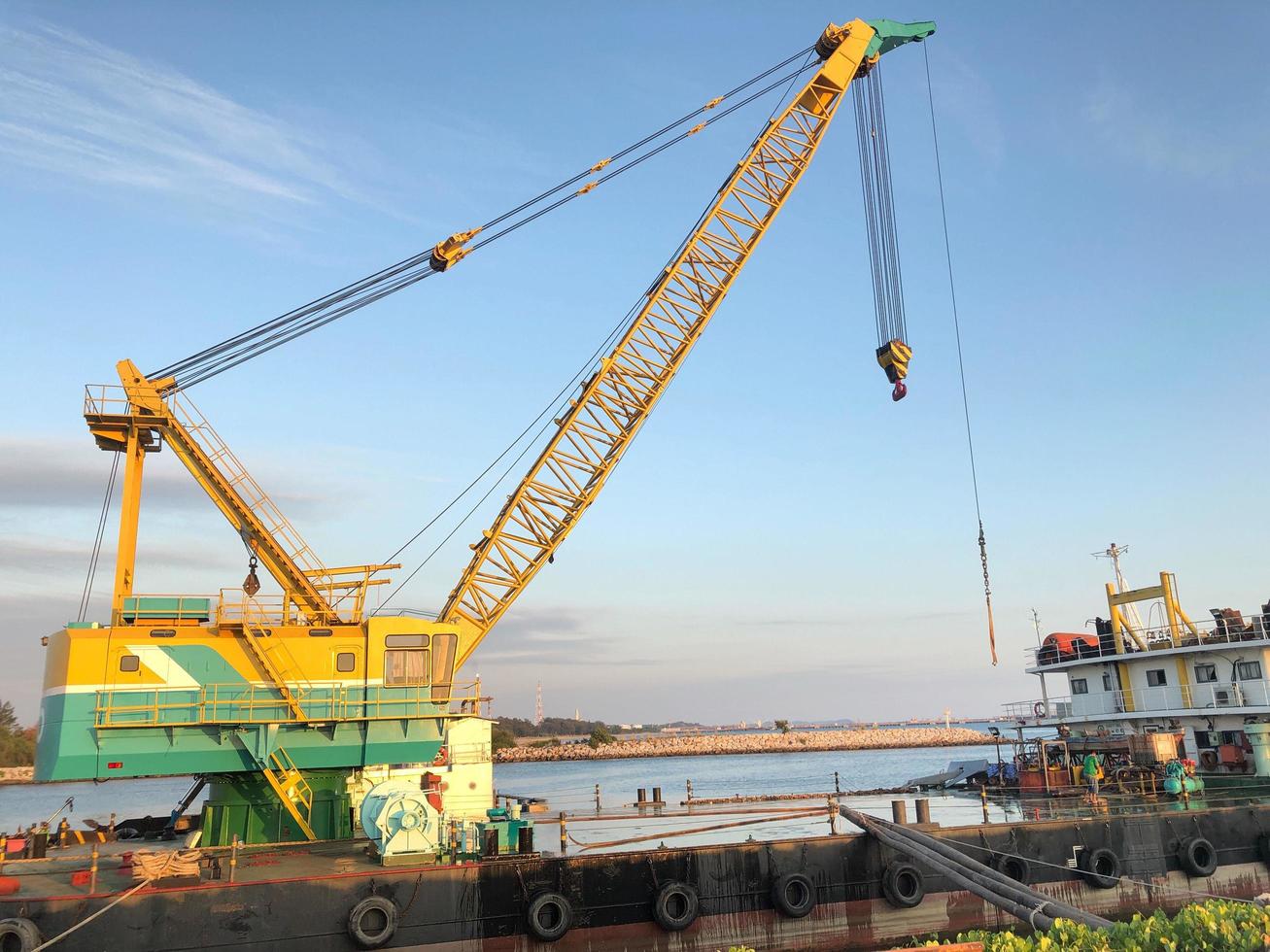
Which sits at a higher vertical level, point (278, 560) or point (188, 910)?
point (278, 560)

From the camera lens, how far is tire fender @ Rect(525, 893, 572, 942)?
19453 mm

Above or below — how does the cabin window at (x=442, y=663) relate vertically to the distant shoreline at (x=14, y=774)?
above

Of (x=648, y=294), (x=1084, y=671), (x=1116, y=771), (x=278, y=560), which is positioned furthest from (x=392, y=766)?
(x=1084, y=671)

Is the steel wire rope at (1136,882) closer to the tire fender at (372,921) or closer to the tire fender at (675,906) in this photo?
the tire fender at (675,906)

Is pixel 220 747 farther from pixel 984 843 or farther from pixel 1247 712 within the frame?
pixel 1247 712

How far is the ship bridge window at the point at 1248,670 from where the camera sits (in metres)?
32.6

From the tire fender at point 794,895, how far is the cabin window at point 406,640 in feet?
38.4

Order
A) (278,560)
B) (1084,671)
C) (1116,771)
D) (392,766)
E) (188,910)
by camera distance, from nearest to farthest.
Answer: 1. (188,910)
2. (392,766)
3. (278,560)
4. (1116,771)
5. (1084,671)

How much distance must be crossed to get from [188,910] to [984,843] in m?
19.2

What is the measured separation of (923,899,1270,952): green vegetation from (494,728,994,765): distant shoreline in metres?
131

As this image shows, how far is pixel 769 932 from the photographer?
2122 centimetres

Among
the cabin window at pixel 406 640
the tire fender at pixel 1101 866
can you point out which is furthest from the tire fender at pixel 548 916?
the tire fender at pixel 1101 866

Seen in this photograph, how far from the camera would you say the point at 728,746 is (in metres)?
147

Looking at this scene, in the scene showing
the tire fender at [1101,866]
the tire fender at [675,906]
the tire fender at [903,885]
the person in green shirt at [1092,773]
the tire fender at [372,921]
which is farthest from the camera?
the person in green shirt at [1092,773]
